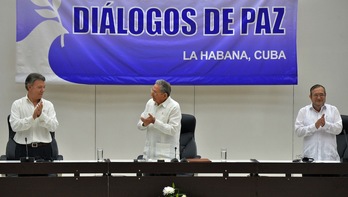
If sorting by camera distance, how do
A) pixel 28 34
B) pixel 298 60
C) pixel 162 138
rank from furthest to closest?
pixel 298 60
pixel 28 34
pixel 162 138

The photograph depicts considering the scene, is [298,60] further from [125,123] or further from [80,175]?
[80,175]

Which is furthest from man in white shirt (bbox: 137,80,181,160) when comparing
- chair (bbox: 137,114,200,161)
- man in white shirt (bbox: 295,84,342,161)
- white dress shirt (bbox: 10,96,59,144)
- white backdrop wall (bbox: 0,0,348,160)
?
white backdrop wall (bbox: 0,0,348,160)

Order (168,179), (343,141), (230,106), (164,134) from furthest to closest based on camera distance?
1. (230,106)
2. (343,141)
3. (164,134)
4. (168,179)

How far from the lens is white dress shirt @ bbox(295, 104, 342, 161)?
4.40 m

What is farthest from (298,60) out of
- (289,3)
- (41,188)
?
(41,188)

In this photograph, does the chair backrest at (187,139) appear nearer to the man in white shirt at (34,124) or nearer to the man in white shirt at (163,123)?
the man in white shirt at (163,123)

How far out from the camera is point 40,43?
18.0ft

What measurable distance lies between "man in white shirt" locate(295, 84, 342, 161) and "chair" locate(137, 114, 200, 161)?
3.15ft

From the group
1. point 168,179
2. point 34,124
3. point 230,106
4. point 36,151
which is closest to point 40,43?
point 34,124

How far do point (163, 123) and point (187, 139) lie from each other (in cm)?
52

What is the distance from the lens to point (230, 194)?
3604 millimetres

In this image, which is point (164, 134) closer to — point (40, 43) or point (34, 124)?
point (34, 124)

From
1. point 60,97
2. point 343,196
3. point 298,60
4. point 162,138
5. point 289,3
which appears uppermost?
point 289,3

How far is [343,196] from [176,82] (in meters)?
2.45
